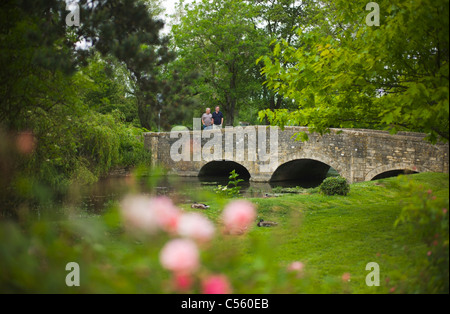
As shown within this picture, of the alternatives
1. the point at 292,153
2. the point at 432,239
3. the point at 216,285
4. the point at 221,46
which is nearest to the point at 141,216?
the point at 216,285

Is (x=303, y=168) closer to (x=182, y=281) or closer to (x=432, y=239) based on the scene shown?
(x=432, y=239)

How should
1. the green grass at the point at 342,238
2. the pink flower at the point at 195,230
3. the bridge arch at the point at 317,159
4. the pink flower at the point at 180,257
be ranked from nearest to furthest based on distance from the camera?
the pink flower at the point at 180,257 → the pink flower at the point at 195,230 → the green grass at the point at 342,238 → the bridge arch at the point at 317,159

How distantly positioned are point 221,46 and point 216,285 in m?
25.0

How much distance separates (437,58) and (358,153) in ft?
40.7

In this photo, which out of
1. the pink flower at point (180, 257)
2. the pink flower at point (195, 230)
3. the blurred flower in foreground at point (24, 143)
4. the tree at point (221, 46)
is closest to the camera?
the pink flower at point (180, 257)

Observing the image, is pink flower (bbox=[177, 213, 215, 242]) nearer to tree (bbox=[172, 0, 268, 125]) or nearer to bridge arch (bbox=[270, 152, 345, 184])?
bridge arch (bbox=[270, 152, 345, 184])

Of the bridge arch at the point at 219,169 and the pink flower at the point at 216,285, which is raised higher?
Result: the pink flower at the point at 216,285

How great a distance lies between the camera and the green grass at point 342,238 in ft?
11.6

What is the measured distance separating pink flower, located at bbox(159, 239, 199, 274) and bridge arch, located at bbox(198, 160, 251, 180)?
21.6m

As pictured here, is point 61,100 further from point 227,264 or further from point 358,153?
point 358,153

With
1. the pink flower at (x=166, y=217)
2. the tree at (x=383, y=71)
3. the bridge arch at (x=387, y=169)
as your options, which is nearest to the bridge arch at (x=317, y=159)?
the bridge arch at (x=387, y=169)

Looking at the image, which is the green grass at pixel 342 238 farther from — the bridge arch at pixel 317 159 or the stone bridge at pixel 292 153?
the bridge arch at pixel 317 159

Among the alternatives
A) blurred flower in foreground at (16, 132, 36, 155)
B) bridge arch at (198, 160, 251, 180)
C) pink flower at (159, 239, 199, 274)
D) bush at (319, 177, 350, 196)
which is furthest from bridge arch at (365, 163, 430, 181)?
pink flower at (159, 239, 199, 274)

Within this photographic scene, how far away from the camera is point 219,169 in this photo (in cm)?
2545
